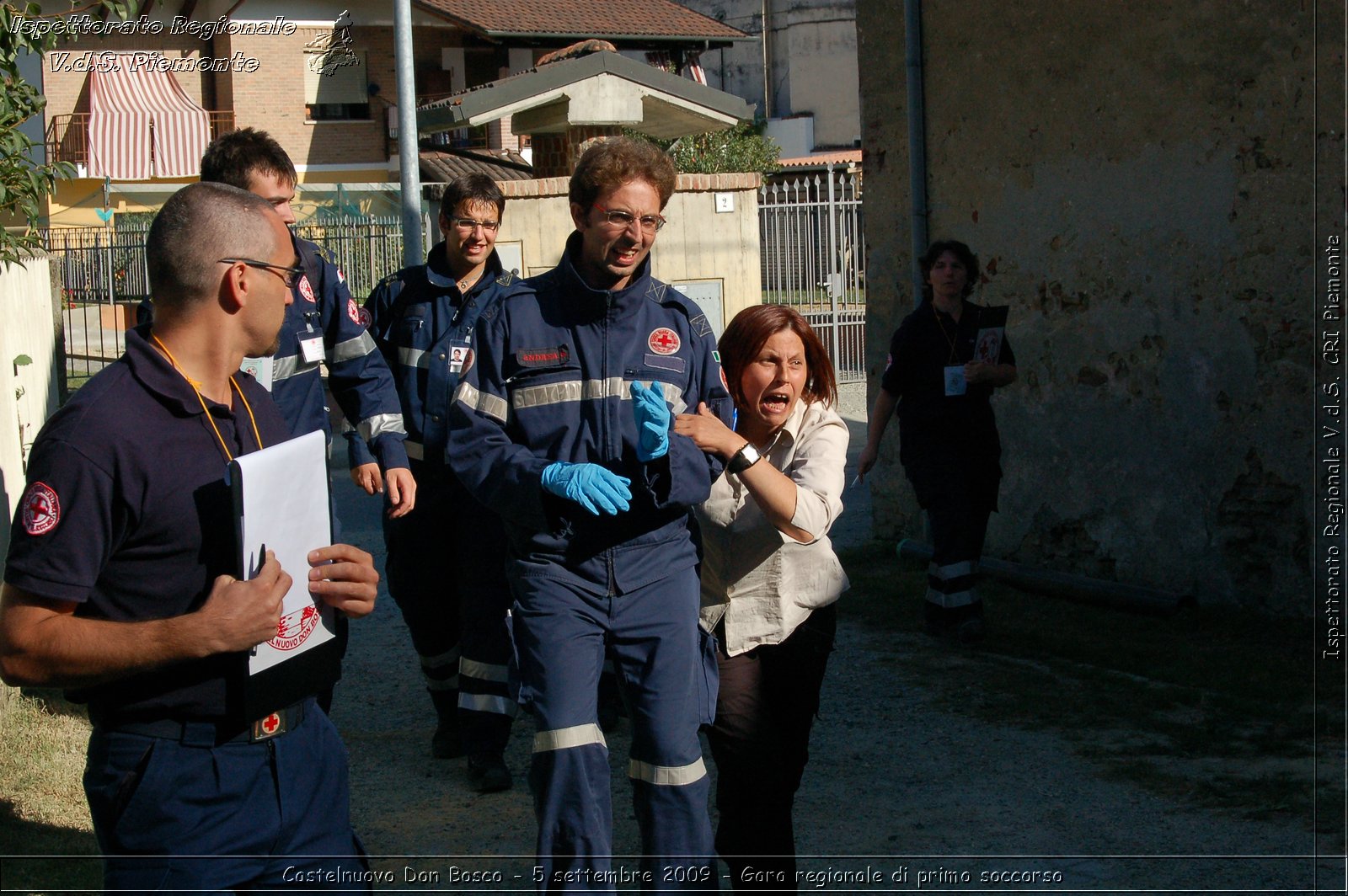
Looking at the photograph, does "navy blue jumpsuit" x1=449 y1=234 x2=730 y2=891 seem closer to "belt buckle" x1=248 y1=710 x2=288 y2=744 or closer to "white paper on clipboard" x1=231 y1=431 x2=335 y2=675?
"white paper on clipboard" x1=231 y1=431 x2=335 y2=675

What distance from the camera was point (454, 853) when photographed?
14.4ft

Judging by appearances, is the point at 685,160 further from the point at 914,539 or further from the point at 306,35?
the point at 914,539

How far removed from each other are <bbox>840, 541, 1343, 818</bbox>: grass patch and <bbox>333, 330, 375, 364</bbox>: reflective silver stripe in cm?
285

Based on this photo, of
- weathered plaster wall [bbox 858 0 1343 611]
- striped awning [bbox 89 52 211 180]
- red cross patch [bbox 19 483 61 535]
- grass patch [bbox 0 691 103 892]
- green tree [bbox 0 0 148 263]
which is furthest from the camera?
striped awning [bbox 89 52 211 180]

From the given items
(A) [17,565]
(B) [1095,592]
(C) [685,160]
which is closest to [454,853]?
(A) [17,565]

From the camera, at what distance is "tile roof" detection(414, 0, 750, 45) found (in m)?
30.0

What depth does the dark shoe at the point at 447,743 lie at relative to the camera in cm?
532

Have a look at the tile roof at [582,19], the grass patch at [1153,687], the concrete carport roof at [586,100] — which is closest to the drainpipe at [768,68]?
the tile roof at [582,19]

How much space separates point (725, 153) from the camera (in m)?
33.2

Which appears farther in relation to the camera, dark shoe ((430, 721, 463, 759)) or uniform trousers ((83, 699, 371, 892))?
dark shoe ((430, 721, 463, 759))

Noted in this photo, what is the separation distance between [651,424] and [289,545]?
1.06m

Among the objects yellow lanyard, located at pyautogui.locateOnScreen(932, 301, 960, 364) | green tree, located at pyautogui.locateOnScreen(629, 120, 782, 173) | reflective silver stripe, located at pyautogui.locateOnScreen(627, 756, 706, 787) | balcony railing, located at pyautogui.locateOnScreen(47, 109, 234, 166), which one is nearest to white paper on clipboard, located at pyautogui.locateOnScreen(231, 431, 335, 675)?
reflective silver stripe, located at pyautogui.locateOnScreen(627, 756, 706, 787)

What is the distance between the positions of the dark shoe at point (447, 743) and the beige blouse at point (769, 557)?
1984 millimetres

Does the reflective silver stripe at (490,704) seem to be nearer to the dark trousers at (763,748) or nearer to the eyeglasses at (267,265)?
the dark trousers at (763,748)
